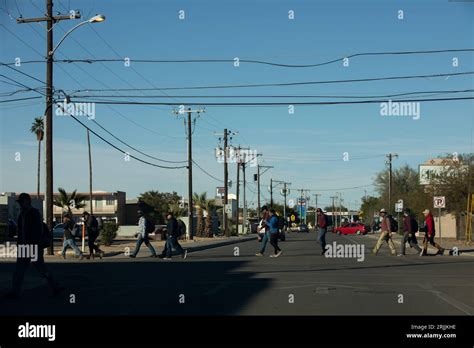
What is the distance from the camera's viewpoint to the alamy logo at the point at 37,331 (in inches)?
369

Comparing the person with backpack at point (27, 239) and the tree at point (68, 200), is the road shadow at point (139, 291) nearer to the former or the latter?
the person with backpack at point (27, 239)

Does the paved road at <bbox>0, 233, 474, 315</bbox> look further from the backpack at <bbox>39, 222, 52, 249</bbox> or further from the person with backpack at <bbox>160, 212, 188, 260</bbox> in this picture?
the person with backpack at <bbox>160, 212, 188, 260</bbox>

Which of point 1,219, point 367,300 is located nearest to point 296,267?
point 367,300

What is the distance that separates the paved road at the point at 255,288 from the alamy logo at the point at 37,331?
1560 mm

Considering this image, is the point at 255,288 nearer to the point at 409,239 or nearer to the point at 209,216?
the point at 409,239

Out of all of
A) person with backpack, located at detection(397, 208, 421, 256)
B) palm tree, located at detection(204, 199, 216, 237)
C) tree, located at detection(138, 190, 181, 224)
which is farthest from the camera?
tree, located at detection(138, 190, 181, 224)

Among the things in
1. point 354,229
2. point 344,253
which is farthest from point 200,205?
point 344,253

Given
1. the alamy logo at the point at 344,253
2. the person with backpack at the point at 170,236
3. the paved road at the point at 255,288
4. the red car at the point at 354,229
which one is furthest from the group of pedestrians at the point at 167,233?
the red car at the point at 354,229

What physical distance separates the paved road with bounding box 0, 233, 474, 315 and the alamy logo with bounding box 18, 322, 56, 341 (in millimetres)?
1560

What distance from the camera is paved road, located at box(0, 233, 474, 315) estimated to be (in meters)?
11.9

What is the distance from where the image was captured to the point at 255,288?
594 inches

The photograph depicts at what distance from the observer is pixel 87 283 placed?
53.7 ft

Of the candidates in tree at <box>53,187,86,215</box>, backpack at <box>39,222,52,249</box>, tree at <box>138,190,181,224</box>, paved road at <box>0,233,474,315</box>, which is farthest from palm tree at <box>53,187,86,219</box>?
backpack at <box>39,222,52,249</box>

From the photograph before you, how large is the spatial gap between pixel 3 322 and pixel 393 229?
749 inches
